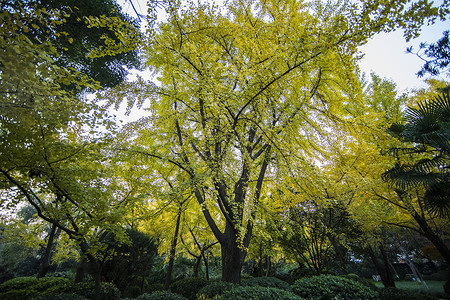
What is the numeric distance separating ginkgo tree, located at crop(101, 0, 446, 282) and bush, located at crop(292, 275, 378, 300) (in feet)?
5.15

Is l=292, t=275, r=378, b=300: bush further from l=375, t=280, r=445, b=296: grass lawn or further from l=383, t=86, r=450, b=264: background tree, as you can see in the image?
l=375, t=280, r=445, b=296: grass lawn

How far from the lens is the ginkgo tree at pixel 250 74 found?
2.25 metres

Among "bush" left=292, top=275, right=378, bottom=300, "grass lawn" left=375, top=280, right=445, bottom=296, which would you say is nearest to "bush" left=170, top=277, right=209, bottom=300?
"bush" left=292, top=275, right=378, bottom=300

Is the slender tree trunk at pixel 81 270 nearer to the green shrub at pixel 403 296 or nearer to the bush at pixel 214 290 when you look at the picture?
the bush at pixel 214 290

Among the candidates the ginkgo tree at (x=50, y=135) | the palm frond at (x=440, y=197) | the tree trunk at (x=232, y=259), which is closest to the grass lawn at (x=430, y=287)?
the palm frond at (x=440, y=197)

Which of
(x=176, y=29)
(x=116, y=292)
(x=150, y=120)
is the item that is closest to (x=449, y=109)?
(x=176, y=29)

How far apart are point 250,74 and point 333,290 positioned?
15.3 feet

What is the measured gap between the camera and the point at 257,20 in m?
4.71

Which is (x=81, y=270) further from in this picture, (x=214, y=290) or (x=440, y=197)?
(x=440, y=197)

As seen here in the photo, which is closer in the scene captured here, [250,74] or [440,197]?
[250,74]

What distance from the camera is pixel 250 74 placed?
10.1ft

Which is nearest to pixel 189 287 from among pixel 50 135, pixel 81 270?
pixel 81 270

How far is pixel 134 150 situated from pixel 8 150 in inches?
74.6

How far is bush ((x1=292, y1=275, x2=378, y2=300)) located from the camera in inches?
154
